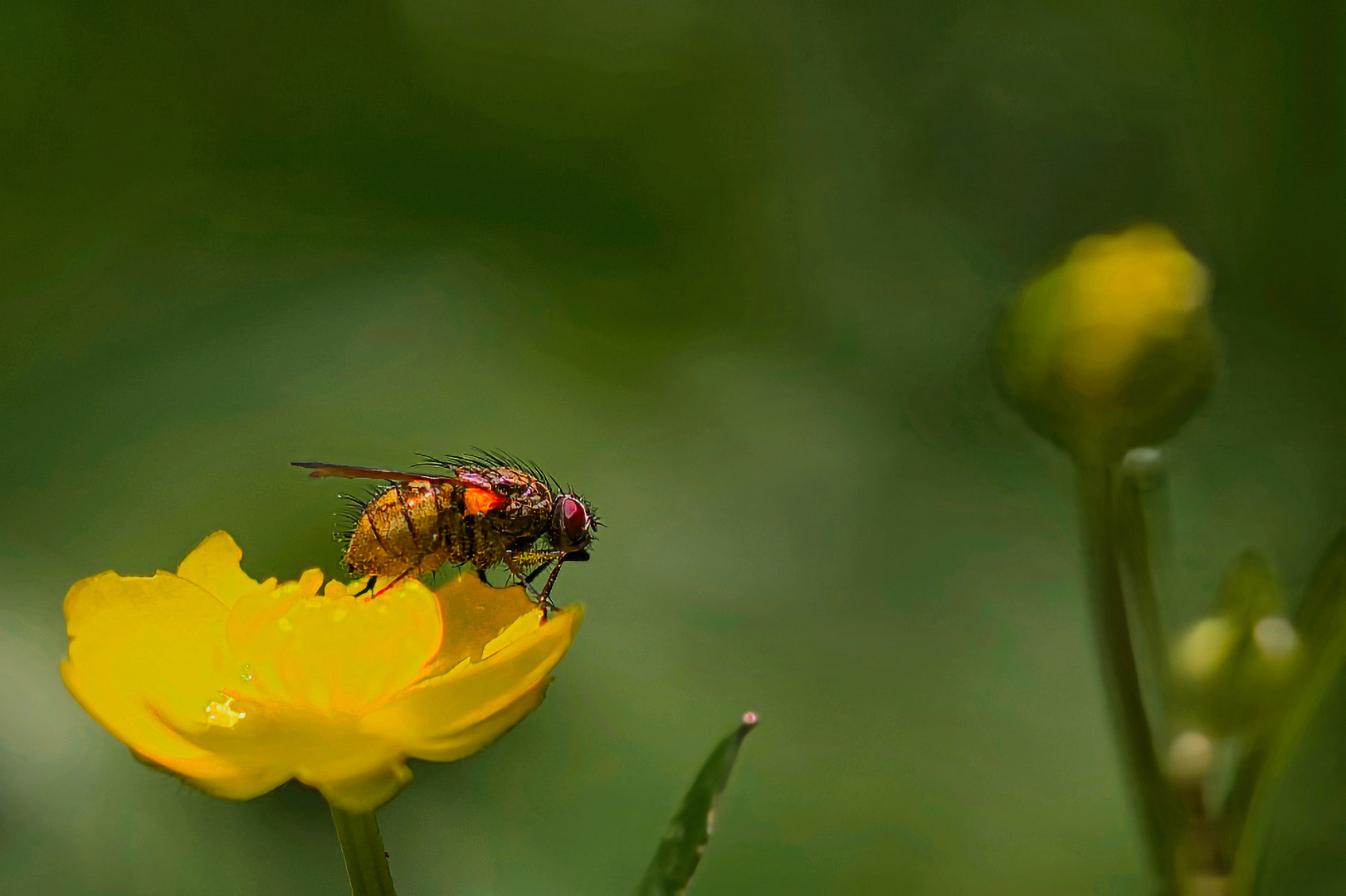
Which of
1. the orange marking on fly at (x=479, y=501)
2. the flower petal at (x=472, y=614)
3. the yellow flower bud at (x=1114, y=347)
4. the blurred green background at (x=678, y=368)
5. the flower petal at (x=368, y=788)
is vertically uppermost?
the yellow flower bud at (x=1114, y=347)

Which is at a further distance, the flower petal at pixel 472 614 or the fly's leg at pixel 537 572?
the fly's leg at pixel 537 572

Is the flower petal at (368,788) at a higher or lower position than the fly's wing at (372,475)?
lower

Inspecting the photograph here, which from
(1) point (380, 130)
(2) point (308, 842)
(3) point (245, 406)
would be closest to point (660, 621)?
(2) point (308, 842)

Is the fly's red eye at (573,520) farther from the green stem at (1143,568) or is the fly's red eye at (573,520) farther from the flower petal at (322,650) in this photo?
the green stem at (1143,568)

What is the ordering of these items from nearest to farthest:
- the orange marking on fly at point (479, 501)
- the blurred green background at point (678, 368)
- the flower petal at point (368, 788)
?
the flower petal at point (368, 788)
the orange marking on fly at point (479, 501)
the blurred green background at point (678, 368)

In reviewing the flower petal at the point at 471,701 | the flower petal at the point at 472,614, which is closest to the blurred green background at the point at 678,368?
the flower petal at the point at 472,614

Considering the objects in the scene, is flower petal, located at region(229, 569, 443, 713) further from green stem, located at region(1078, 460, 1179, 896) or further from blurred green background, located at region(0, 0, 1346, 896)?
blurred green background, located at region(0, 0, 1346, 896)

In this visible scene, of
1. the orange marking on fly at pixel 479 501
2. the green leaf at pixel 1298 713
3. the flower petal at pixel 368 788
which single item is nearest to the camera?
the flower petal at pixel 368 788
